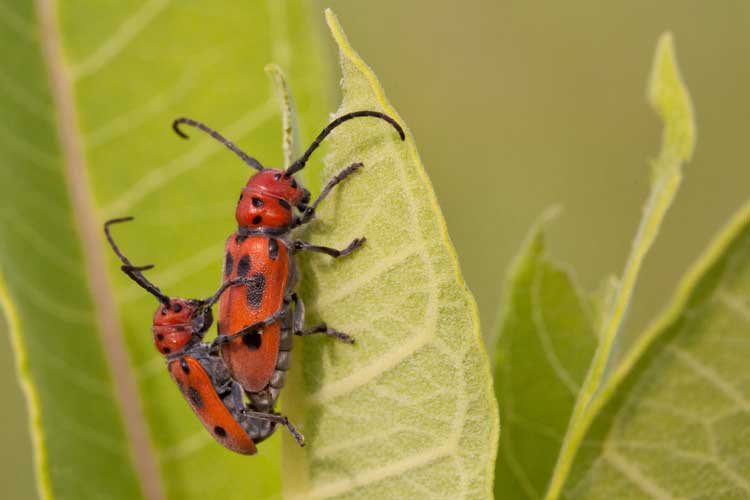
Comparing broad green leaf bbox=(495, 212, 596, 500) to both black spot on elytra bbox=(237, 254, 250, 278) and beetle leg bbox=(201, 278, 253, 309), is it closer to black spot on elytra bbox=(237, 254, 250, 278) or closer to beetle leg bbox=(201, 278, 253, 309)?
beetle leg bbox=(201, 278, 253, 309)

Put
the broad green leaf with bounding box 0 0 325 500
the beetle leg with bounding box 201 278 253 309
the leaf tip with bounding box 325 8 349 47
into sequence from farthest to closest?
1. the beetle leg with bounding box 201 278 253 309
2. the broad green leaf with bounding box 0 0 325 500
3. the leaf tip with bounding box 325 8 349 47

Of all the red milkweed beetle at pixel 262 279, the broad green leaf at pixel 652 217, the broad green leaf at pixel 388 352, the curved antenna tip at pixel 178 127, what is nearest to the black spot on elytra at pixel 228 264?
the red milkweed beetle at pixel 262 279

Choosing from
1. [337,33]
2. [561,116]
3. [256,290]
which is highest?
[337,33]

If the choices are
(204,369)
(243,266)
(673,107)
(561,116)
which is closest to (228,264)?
(243,266)

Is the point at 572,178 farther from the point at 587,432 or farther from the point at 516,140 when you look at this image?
the point at 587,432

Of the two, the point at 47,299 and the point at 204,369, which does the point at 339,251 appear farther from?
the point at 204,369

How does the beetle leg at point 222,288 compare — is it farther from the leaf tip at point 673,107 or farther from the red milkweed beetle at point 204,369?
the leaf tip at point 673,107

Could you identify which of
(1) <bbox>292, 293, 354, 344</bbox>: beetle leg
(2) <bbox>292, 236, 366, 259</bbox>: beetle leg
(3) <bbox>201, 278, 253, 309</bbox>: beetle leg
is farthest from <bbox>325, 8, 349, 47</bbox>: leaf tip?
(3) <bbox>201, 278, 253, 309</bbox>: beetle leg
